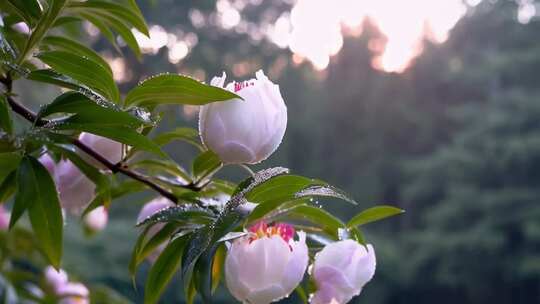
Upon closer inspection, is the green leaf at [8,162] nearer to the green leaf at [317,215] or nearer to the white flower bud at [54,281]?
the green leaf at [317,215]

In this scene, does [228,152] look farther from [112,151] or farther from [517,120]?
[517,120]

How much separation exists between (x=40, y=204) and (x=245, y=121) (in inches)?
5.5

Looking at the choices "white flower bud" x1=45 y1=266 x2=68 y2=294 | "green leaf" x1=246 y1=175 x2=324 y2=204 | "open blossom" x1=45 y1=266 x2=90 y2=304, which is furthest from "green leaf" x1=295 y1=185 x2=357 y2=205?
"white flower bud" x1=45 y1=266 x2=68 y2=294

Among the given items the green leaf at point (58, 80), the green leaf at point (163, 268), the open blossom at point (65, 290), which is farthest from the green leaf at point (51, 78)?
the open blossom at point (65, 290)

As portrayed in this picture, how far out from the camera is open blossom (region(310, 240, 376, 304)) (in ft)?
1.33

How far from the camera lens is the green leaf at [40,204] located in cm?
43

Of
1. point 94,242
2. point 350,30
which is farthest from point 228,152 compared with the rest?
point 350,30

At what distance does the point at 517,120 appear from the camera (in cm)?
777

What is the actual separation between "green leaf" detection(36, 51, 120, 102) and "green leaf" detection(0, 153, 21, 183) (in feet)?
0.20

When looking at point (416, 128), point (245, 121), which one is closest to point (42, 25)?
point (245, 121)

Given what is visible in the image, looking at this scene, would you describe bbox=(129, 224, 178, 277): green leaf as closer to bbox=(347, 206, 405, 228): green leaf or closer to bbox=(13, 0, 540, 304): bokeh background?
bbox=(347, 206, 405, 228): green leaf

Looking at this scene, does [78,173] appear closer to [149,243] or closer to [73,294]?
[149,243]

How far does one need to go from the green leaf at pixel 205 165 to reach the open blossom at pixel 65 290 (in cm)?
52

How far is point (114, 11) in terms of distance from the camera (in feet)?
1.63
